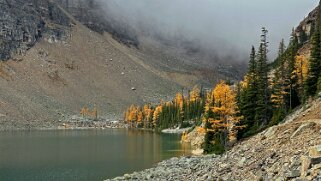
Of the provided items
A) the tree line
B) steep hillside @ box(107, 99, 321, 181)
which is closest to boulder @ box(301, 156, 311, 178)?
steep hillside @ box(107, 99, 321, 181)

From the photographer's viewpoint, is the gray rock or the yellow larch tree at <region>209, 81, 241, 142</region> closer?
the gray rock

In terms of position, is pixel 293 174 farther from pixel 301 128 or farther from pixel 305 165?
pixel 301 128

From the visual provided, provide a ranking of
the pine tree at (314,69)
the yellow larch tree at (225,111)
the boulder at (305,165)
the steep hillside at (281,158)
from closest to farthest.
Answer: the boulder at (305,165)
the steep hillside at (281,158)
the pine tree at (314,69)
the yellow larch tree at (225,111)

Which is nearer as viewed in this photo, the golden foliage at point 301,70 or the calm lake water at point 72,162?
the calm lake water at point 72,162

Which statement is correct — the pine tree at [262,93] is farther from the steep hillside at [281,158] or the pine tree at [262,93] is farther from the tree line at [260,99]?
the steep hillside at [281,158]

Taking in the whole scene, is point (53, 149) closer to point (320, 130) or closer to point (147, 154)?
point (147, 154)

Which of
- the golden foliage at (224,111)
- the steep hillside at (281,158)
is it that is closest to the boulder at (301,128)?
the steep hillside at (281,158)

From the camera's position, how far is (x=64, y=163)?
71625 mm

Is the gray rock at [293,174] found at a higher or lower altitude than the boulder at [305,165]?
lower

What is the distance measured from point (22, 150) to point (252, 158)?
6840 cm

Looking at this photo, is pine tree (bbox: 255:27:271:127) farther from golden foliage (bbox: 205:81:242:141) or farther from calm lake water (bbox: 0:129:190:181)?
calm lake water (bbox: 0:129:190:181)

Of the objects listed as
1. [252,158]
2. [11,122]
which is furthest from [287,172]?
[11,122]


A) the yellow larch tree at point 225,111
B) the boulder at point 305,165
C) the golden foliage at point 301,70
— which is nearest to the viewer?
the boulder at point 305,165

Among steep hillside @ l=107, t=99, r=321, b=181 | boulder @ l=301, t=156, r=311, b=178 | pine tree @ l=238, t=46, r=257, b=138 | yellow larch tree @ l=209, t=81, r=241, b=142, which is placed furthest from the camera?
pine tree @ l=238, t=46, r=257, b=138
